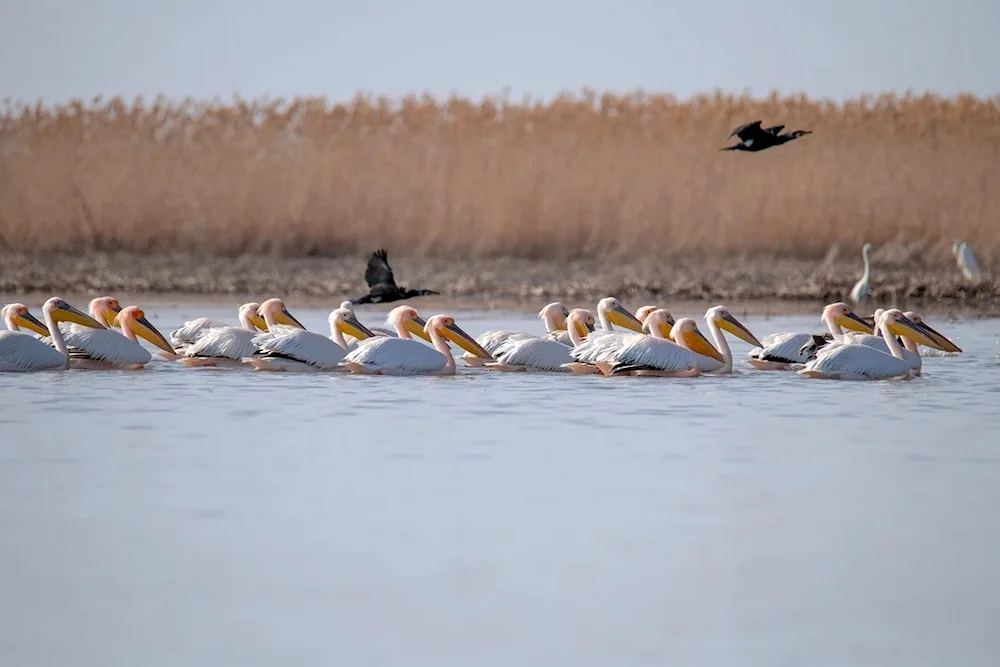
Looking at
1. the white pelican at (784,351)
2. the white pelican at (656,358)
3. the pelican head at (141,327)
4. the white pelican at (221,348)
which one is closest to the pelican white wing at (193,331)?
the pelican head at (141,327)

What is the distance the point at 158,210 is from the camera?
48.2 ft

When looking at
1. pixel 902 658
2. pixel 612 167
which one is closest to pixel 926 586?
pixel 902 658

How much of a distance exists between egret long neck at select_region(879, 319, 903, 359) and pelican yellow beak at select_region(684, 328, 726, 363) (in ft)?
2.92

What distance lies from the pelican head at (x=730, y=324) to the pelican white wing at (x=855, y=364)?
2.23 ft

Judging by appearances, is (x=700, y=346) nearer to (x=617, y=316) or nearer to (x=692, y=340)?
(x=692, y=340)

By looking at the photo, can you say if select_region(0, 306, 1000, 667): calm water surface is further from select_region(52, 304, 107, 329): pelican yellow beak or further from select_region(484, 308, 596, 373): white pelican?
select_region(52, 304, 107, 329): pelican yellow beak

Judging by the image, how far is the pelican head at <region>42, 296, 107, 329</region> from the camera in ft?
28.1

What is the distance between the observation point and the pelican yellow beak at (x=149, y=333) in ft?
29.1

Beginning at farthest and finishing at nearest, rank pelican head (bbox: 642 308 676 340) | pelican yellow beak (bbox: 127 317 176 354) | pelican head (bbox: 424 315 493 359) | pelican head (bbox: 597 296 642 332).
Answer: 1. pelican head (bbox: 597 296 642 332)
2. pelican head (bbox: 642 308 676 340)
3. pelican yellow beak (bbox: 127 317 176 354)
4. pelican head (bbox: 424 315 493 359)

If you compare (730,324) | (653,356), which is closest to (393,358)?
(653,356)

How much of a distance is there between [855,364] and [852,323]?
101cm

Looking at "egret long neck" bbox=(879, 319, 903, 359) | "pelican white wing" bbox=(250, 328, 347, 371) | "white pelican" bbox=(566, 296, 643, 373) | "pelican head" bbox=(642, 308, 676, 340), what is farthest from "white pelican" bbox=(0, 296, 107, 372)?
"egret long neck" bbox=(879, 319, 903, 359)

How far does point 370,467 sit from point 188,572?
1652 mm

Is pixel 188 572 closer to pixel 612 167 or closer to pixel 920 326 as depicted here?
pixel 920 326
